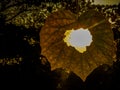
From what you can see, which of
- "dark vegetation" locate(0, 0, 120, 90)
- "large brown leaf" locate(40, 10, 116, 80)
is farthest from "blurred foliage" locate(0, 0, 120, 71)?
"large brown leaf" locate(40, 10, 116, 80)

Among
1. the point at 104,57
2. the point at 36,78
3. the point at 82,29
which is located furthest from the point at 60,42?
the point at 36,78

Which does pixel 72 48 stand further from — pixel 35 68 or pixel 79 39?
pixel 35 68

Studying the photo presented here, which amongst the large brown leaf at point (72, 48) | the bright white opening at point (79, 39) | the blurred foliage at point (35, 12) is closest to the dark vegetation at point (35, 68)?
the blurred foliage at point (35, 12)

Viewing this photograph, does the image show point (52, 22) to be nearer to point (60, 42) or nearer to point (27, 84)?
point (60, 42)

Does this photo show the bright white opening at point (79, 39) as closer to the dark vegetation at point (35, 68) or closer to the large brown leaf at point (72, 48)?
the large brown leaf at point (72, 48)

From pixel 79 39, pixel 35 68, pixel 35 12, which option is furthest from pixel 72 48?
pixel 35 12

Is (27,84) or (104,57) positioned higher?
(104,57)
